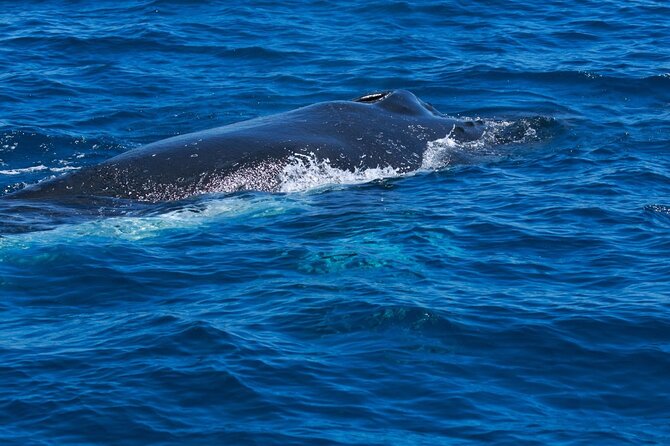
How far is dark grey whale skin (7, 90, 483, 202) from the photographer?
18.8 meters

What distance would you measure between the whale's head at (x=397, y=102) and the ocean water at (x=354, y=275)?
97 centimetres

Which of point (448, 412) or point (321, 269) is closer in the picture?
point (448, 412)

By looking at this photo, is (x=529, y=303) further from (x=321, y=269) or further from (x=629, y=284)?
(x=321, y=269)

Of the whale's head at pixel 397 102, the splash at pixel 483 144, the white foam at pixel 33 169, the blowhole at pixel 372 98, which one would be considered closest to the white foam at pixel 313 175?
the splash at pixel 483 144

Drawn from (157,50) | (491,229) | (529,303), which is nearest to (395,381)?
(529,303)

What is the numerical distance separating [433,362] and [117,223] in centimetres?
614

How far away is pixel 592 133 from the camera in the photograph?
942 inches

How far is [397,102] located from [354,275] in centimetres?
637

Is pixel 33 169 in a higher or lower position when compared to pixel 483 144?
lower

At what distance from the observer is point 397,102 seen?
2188 centimetres

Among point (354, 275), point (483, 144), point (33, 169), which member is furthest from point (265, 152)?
point (33, 169)

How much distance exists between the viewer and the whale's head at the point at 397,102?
21.8m

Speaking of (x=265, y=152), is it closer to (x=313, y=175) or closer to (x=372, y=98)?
(x=313, y=175)

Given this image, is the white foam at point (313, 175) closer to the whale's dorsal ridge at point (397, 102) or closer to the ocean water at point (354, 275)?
the ocean water at point (354, 275)
